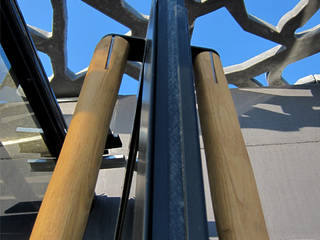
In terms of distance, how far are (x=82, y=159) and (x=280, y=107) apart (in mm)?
6993

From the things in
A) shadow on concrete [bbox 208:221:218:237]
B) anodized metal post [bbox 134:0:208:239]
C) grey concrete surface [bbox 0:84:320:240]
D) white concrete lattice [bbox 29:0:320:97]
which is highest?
white concrete lattice [bbox 29:0:320:97]

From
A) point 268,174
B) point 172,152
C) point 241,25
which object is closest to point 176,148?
point 172,152

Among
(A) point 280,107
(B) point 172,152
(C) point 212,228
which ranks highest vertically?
(A) point 280,107

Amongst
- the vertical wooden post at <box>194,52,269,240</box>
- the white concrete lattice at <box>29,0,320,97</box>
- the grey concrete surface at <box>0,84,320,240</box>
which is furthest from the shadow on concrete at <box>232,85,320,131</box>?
the vertical wooden post at <box>194,52,269,240</box>

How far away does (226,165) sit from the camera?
0.62 metres

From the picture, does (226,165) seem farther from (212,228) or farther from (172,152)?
(212,228)

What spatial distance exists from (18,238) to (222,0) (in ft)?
23.9

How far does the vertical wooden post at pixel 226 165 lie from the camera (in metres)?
A: 0.53

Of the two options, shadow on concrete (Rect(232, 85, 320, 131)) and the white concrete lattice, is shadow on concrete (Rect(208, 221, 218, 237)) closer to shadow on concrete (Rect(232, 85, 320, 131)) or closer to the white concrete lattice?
shadow on concrete (Rect(232, 85, 320, 131))

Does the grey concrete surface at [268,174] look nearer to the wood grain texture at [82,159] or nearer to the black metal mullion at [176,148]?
the wood grain texture at [82,159]

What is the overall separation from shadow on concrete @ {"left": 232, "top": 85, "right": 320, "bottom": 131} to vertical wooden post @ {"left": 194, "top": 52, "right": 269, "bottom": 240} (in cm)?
596

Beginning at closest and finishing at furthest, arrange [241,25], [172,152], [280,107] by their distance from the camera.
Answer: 1. [172,152]
2. [280,107]
3. [241,25]

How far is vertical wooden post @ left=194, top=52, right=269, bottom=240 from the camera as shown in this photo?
53 centimetres

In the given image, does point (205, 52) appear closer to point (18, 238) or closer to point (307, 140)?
point (18, 238)
